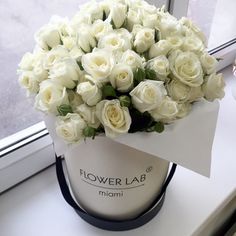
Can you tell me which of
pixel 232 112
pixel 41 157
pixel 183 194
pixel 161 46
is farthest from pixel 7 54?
pixel 232 112

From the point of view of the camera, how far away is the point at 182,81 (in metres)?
0.43

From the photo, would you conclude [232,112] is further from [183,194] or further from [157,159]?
[157,159]

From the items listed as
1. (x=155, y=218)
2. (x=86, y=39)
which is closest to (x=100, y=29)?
(x=86, y=39)

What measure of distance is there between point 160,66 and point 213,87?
86 mm

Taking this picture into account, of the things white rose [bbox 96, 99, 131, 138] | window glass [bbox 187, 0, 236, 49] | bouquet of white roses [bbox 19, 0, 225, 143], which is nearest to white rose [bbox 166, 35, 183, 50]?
bouquet of white roses [bbox 19, 0, 225, 143]

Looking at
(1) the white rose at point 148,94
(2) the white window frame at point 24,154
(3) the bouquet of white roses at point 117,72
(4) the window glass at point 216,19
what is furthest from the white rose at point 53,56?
(4) the window glass at point 216,19

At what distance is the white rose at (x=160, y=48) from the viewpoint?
0.44 metres

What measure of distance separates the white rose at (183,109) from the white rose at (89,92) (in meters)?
0.10

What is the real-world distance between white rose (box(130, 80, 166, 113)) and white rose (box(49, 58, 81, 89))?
0.23ft

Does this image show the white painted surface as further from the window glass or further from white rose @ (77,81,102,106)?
the window glass

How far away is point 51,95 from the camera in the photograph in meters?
0.42

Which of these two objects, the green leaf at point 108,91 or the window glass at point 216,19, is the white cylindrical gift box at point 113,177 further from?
the window glass at point 216,19

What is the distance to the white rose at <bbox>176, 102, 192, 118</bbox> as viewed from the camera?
45 cm

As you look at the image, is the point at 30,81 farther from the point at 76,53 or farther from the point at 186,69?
the point at 186,69
